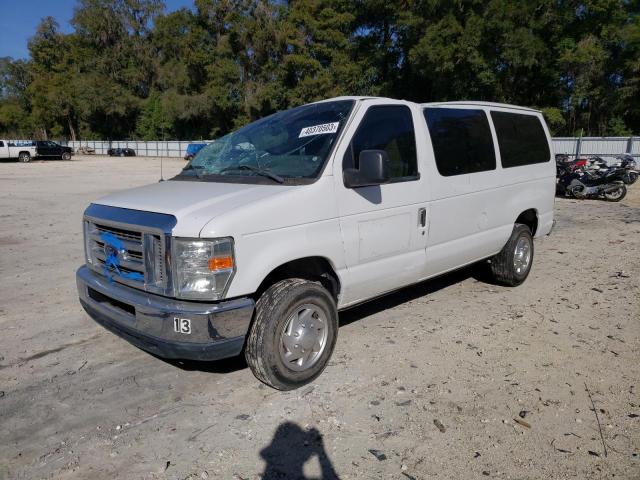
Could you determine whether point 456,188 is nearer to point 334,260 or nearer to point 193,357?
point 334,260

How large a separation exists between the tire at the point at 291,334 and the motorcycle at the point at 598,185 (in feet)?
46.0

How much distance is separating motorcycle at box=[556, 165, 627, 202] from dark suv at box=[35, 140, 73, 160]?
132 ft

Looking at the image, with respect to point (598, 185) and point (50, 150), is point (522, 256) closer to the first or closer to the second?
point (598, 185)

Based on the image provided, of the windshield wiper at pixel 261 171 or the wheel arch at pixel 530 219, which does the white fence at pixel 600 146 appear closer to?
the wheel arch at pixel 530 219

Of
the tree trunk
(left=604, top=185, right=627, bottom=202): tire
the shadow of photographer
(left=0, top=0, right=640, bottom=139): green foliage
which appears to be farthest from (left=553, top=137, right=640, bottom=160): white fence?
the tree trunk

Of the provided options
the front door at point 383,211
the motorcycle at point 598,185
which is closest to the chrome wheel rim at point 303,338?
the front door at point 383,211

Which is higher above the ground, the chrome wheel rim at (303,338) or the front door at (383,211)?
the front door at (383,211)

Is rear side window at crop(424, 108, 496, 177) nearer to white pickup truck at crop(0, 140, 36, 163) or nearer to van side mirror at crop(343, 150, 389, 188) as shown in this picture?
van side mirror at crop(343, 150, 389, 188)

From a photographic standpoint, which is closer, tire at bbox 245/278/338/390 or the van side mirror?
tire at bbox 245/278/338/390

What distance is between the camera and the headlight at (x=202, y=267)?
2.99 meters

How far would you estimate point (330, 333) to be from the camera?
375cm

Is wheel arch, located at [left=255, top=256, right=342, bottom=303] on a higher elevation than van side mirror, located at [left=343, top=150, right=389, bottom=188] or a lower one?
lower

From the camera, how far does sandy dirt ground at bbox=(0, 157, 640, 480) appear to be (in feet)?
9.16

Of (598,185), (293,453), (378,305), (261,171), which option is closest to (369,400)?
(293,453)
